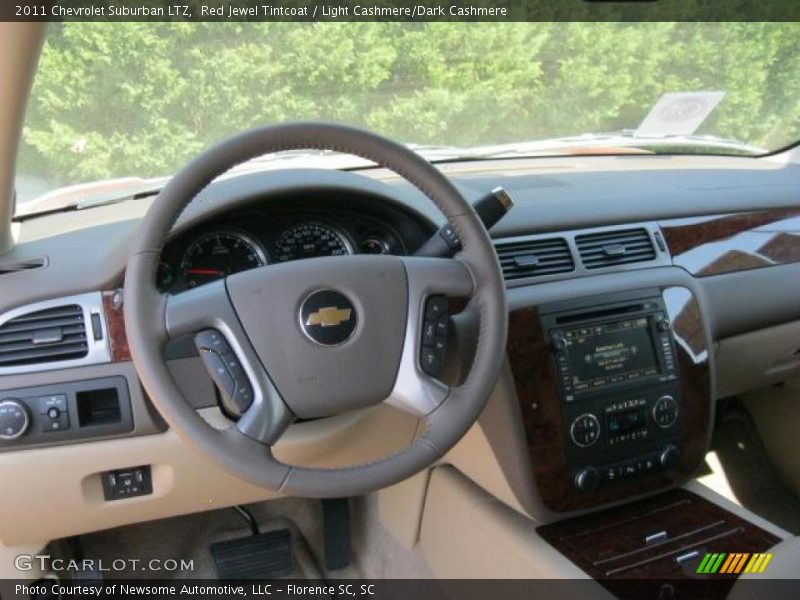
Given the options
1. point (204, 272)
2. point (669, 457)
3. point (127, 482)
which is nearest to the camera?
point (204, 272)

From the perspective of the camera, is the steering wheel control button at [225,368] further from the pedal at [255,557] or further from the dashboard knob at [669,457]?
the pedal at [255,557]

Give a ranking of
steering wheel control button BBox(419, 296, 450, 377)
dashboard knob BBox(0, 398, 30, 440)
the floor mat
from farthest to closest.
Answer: the floor mat
dashboard knob BBox(0, 398, 30, 440)
steering wheel control button BBox(419, 296, 450, 377)

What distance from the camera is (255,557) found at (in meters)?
2.55

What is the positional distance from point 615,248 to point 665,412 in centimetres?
44

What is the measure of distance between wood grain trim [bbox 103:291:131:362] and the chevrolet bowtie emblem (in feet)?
1.47

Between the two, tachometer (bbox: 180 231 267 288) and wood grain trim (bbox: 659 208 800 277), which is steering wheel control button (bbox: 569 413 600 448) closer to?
wood grain trim (bbox: 659 208 800 277)

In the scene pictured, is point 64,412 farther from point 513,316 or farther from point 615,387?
point 615,387

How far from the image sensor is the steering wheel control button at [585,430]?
1.95 metres

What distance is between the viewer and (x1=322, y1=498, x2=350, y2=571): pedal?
255 cm

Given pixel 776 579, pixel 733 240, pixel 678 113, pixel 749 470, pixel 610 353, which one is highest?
pixel 678 113

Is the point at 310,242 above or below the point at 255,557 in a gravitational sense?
above

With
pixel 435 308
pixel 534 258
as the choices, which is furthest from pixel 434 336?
pixel 534 258

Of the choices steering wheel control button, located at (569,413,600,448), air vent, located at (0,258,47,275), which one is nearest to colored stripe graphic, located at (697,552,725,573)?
steering wheel control button, located at (569,413,600,448)

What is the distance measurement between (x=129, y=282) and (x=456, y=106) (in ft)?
4.03
